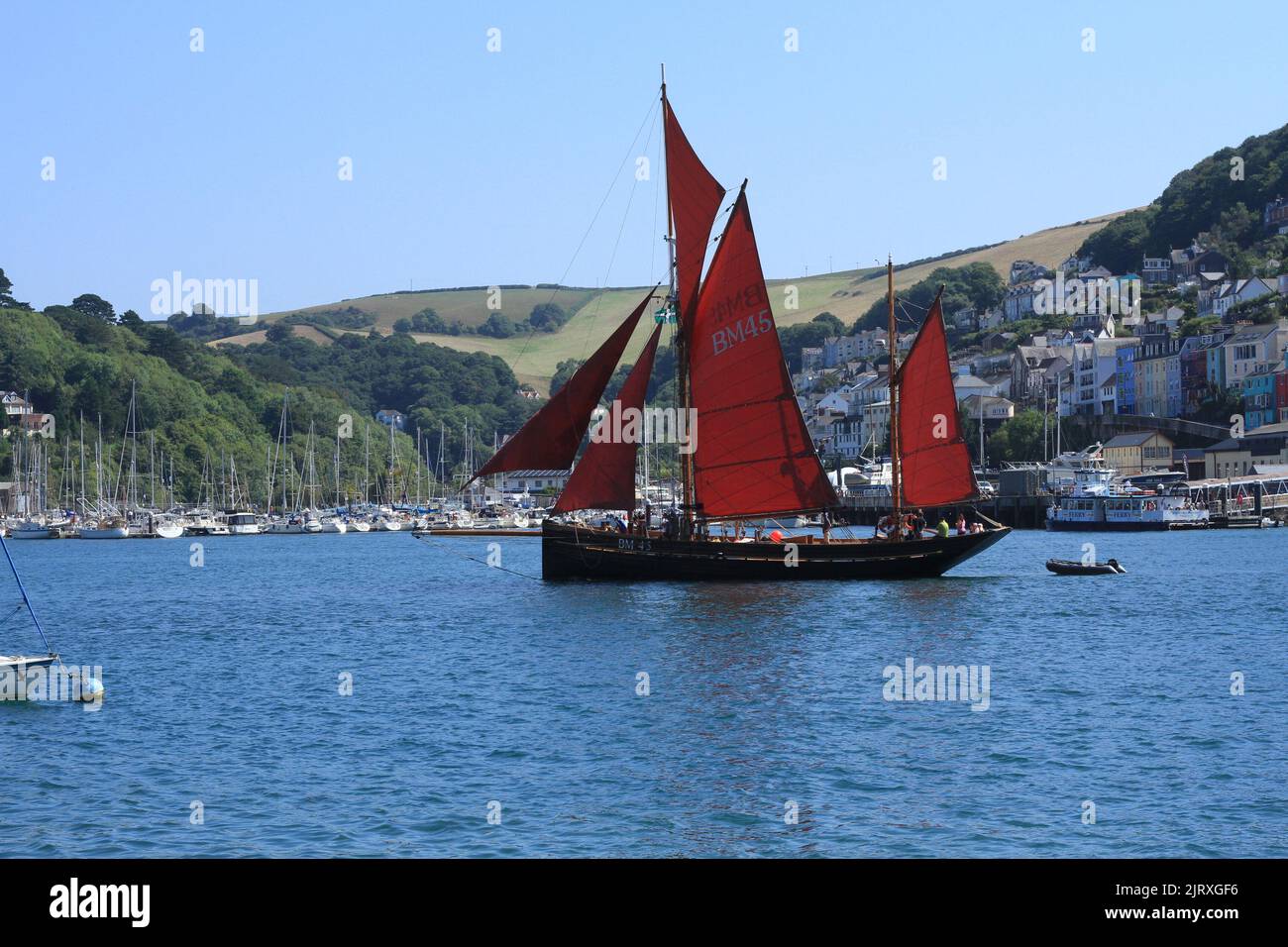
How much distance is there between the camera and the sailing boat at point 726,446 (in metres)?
61.0

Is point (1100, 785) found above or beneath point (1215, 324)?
beneath

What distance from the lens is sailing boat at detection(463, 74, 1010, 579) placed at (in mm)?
61031

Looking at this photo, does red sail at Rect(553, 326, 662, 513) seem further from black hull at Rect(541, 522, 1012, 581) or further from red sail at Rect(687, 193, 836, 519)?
black hull at Rect(541, 522, 1012, 581)

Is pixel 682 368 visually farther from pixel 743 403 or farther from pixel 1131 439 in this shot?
pixel 1131 439

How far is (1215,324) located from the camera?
185750mm

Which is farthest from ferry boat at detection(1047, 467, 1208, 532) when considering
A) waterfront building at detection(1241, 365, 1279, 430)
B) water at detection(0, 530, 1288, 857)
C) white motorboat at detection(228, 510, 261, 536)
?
white motorboat at detection(228, 510, 261, 536)

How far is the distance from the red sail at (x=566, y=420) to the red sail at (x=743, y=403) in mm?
3289

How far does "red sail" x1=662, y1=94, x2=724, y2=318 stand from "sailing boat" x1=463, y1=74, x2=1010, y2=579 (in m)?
0.06

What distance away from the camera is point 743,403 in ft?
202

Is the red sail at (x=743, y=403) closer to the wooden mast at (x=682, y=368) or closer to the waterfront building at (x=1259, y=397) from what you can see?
the wooden mast at (x=682, y=368)

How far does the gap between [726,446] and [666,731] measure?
108 feet
